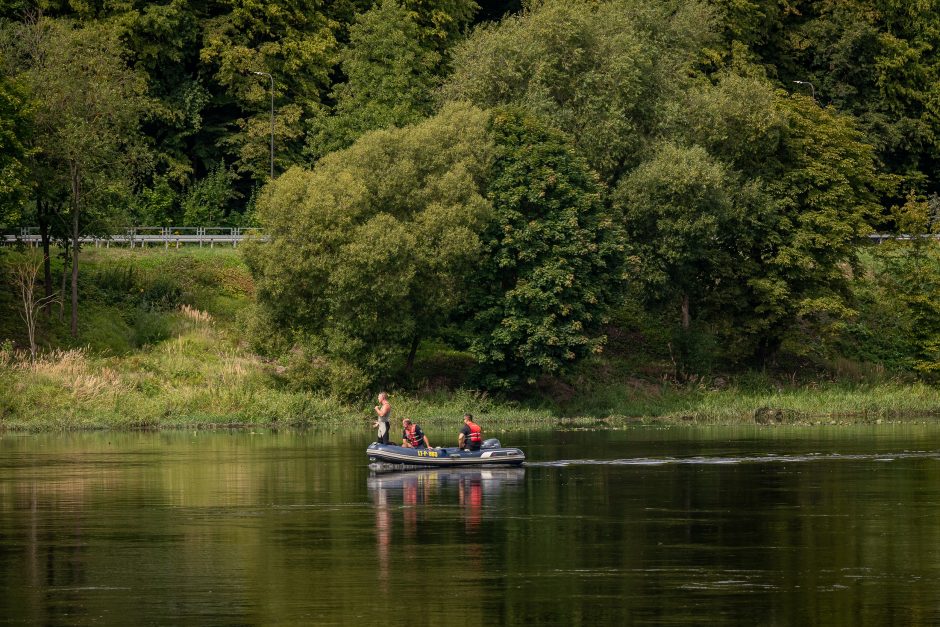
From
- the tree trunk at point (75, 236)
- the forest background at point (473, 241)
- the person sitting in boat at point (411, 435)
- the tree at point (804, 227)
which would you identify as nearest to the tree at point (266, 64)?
the forest background at point (473, 241)

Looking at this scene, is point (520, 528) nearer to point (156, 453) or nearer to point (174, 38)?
point (156, 453)

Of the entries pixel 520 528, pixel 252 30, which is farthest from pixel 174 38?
pixel 520 528

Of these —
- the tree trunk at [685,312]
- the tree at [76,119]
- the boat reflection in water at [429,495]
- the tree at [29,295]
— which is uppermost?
the tree at [76,119]

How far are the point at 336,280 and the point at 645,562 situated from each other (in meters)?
41.3

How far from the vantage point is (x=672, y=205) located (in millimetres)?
75188

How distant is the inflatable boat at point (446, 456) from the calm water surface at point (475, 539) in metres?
0.42

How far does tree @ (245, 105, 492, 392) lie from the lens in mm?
67625

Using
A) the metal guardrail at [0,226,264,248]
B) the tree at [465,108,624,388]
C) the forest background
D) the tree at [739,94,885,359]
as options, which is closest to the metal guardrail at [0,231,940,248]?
the metal guardrail at [0,226,264,248]

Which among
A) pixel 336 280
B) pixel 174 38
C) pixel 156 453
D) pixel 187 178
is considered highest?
pixel 174 38

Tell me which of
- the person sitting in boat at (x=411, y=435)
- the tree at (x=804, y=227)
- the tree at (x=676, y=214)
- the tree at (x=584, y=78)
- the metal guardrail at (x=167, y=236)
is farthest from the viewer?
the metal guardrail at (x=167, y=236)

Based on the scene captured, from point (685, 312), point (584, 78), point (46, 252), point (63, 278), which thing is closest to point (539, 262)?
point (584, 78)

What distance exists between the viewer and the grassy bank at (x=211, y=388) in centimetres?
6538

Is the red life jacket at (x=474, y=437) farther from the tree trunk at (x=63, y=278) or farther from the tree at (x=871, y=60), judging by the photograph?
the tree at (x=871, y=60)

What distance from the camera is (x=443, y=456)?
46375mm
